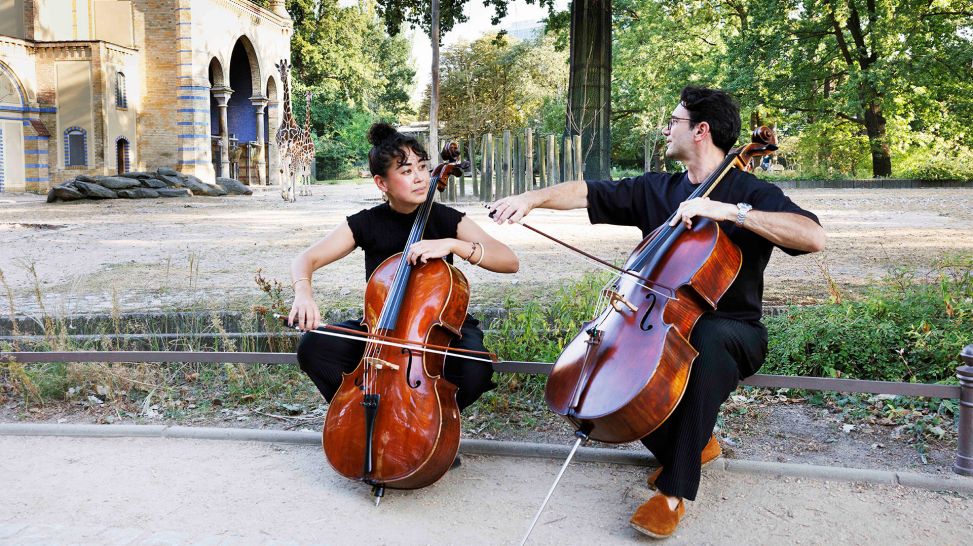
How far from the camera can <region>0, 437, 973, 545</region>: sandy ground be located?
279 centimetres

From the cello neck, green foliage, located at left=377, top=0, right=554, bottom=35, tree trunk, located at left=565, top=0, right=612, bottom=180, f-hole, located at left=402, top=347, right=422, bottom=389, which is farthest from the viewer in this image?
green foliage, located at left=377, top=0, right=554, bottom=35

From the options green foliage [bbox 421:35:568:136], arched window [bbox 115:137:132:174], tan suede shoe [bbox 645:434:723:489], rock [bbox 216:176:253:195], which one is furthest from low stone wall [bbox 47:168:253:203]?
tan suede shoe [bbox 645:434:723:489]

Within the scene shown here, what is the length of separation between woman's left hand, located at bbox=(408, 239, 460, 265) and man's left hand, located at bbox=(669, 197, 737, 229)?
2.92 ft

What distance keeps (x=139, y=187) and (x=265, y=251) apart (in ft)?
42.4

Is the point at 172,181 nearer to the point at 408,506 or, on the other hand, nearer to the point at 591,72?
the point at 591,72

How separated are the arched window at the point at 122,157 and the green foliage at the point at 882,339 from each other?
87.0 feet

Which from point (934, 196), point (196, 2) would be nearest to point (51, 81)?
point (196, 2)

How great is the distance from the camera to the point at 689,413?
9.37ft

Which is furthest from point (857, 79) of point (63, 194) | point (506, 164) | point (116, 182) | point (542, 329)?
point (542, 329)

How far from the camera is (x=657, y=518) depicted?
2758mm

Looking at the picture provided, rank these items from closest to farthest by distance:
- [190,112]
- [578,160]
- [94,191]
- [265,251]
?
[265,251]
[578,160]
[94,191]
[190,112]

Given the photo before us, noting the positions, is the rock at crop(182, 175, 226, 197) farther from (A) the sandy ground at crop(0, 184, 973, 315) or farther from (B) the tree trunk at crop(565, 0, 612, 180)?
(B) the tree trunk at crop(565, 0, 612, 180)

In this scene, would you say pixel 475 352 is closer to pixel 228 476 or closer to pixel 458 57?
pixel 228 476

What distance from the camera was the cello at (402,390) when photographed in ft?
9.53
